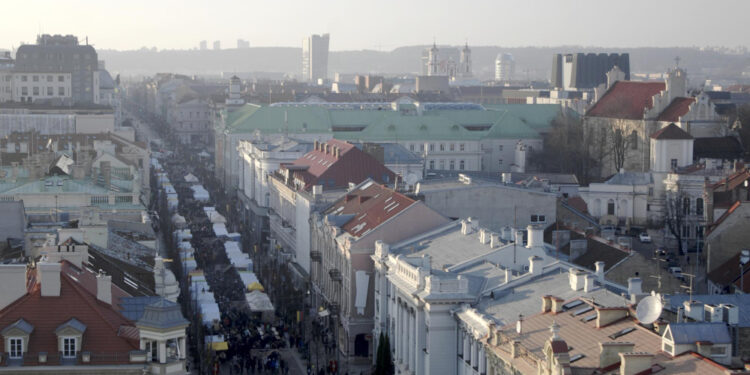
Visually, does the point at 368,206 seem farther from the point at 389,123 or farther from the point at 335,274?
the point at 389,123

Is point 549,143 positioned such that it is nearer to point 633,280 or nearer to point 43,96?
point 43,96

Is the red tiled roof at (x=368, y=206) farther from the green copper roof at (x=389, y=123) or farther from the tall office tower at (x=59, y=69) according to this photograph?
the tall office tower at (x=59, y=69)

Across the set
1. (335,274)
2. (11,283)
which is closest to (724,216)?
(335,274)

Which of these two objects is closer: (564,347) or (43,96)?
(564,347)

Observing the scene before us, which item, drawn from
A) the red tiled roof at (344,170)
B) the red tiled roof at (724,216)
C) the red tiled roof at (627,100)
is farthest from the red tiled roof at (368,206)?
the red tiled roof at (627,100)

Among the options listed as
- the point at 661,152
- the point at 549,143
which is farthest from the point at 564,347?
the point at 549,143
